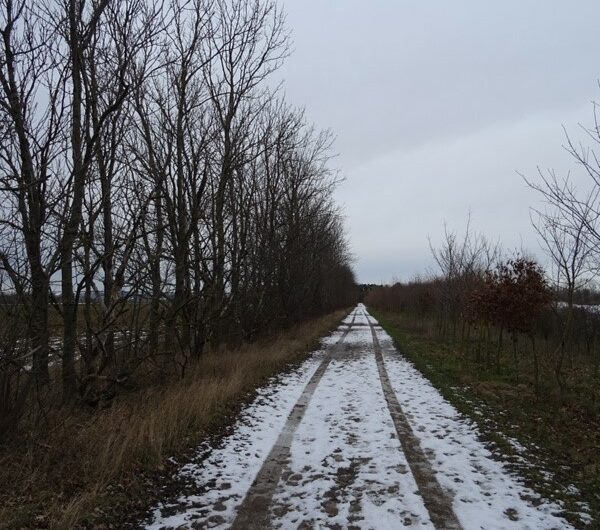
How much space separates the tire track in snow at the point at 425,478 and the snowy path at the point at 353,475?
12 millimetres

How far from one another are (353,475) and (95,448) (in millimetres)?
2909

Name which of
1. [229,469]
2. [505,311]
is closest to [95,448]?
[229,469]

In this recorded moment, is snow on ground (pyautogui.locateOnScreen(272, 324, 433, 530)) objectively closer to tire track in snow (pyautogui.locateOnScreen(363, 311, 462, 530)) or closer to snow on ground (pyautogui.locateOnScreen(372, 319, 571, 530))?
tire track in snow (pyautogui.locateOnScreen(363, 311, 462, 530))

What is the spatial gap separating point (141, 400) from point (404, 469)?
4769 millimetres

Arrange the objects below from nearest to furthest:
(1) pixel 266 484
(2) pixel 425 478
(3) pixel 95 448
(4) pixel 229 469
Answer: (1) pixel 266 484 < (2) pixel 425 478 < (3) pixel 95 448 < (4) pixel 229 469

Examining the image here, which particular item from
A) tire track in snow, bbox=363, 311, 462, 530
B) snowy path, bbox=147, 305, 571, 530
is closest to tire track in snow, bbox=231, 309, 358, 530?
snowy path, bbox=147, 305, 571, 530

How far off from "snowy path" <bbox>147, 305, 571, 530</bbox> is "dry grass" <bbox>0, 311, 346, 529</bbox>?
0.53 meters

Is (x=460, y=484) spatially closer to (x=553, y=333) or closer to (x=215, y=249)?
(x=215, y=249)

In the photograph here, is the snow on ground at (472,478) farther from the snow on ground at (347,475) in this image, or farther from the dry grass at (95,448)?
the dry grass at (95,448)

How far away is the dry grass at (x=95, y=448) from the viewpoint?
4484mm

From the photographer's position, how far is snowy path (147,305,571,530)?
4570 mm

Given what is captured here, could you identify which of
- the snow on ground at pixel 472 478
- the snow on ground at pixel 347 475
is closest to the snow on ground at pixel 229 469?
the snow on ground at pixel 347 475

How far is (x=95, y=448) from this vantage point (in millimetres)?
5684

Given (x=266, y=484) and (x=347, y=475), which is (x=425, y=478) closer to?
(x=347, y=475)
